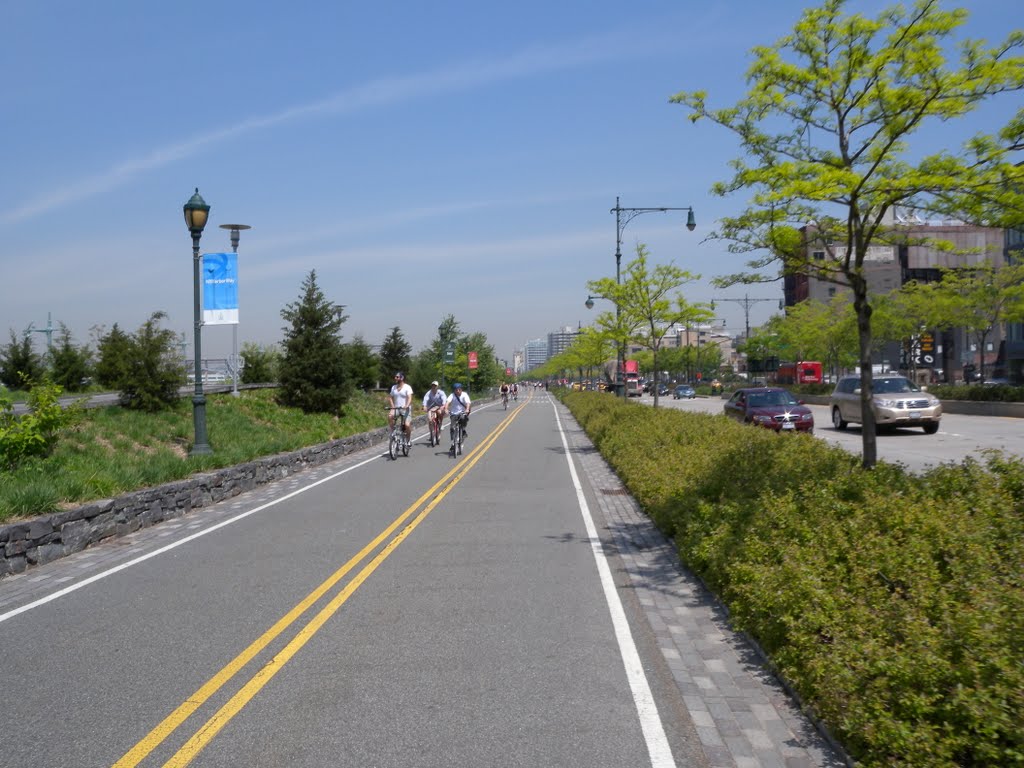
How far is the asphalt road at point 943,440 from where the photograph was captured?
17281mm

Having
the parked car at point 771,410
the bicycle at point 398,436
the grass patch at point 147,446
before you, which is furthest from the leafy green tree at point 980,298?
the grass patch at point 147,446

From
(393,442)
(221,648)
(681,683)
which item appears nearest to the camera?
(681,683)

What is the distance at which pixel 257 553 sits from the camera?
9.17 meters

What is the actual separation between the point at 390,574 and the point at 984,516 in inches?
205

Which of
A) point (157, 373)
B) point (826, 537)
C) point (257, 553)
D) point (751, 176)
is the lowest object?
point (257, 553)

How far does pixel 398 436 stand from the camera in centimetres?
2058

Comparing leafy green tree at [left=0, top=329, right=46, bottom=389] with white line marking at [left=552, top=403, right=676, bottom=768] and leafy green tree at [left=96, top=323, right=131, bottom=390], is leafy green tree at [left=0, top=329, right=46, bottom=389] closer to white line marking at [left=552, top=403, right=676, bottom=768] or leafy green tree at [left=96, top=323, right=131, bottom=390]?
leafy green tree at [left=96, top=323, right=131, bottom=390]

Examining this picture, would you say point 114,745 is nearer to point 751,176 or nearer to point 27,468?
point 751,176

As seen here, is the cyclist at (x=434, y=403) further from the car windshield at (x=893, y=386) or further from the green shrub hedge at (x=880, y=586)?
the car windshield at (x=893, y=386)

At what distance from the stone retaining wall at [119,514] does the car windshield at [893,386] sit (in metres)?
17.6

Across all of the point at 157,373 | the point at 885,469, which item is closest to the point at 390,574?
the point at 885,469

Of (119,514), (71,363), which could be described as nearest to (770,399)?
(119,514)

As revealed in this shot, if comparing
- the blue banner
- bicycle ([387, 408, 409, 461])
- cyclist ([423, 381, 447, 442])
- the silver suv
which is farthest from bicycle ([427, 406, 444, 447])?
the silver suv

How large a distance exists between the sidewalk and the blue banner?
34.9ft
